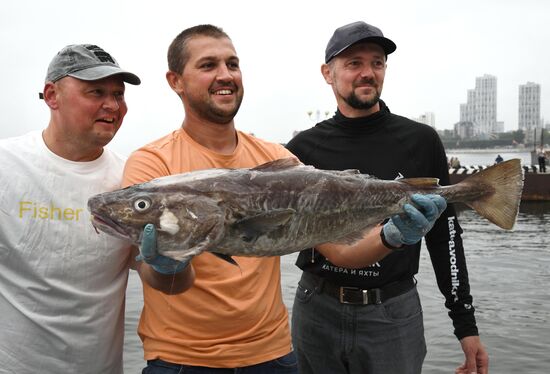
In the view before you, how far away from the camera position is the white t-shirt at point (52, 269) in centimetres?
363

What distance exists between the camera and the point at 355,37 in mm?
5086

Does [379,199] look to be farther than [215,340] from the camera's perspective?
Yes

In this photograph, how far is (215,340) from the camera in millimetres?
3574

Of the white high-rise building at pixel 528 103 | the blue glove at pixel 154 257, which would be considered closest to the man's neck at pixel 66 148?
the blue glove at pixel 154 257

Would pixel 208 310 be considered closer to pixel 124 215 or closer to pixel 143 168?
pixel 124 215

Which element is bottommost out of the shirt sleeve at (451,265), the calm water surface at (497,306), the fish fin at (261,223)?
the calm water surface at (497,306)

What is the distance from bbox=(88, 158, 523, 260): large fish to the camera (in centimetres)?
311

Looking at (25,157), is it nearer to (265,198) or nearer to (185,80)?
(185,80)

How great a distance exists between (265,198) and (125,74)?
4.60 feet

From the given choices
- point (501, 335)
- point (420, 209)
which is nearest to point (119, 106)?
point (420, 209)

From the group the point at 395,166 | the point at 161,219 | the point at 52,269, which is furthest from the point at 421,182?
the point at 52,269

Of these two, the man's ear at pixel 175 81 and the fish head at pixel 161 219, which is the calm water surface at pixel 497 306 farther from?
the fish head at pixel 161 219

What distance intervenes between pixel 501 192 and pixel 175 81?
249cm

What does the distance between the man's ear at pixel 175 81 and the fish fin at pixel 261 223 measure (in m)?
1.29
